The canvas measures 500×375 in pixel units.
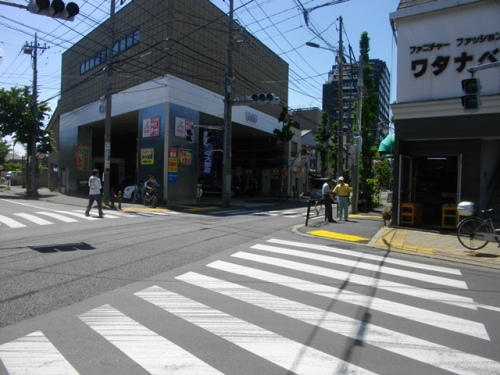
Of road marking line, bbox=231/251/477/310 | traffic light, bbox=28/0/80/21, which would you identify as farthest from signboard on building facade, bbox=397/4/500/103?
traffic light, bbox=28/0/80/21

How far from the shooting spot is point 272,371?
3760 millimetres

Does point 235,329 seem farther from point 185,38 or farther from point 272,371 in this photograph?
point 185,38

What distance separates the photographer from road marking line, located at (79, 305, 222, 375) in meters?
3.80

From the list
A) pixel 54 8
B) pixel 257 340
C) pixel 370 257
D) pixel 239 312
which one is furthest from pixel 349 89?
pixel 257 340

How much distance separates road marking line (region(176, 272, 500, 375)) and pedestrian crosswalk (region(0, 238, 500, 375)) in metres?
0.01

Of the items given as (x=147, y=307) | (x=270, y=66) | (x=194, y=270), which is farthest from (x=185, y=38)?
(x=147, y=307)

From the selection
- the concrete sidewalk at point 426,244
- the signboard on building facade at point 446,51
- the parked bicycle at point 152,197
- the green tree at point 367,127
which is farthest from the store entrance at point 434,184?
the parked bicycle at point 152,197

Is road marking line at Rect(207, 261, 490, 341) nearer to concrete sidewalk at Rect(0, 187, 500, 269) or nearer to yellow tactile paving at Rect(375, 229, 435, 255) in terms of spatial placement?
concrete sidewalk at Rect(0, 187, 500, 269)

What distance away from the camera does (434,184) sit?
52.9 feet

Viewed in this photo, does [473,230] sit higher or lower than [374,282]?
higher

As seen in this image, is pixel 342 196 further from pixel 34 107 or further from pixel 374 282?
pixel 34 107

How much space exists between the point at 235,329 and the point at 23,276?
13.9ft

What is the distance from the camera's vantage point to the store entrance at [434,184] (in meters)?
15.6

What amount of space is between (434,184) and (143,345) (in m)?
14.6
